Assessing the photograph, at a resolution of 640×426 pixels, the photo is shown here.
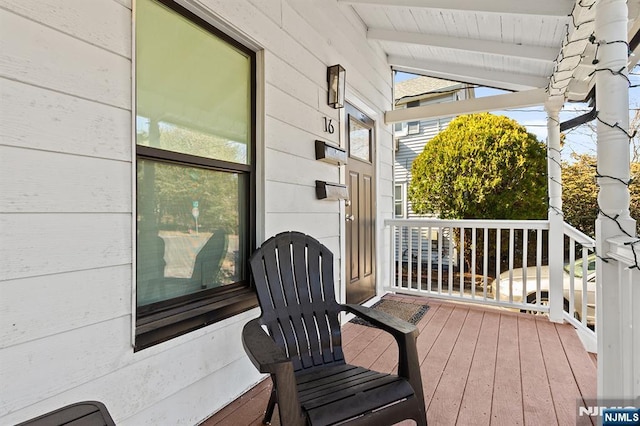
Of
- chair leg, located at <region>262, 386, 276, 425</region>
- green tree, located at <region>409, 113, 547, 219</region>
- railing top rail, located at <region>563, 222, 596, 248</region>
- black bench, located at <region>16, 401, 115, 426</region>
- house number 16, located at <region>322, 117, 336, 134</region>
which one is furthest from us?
green tree, located at <region>409, 113, 547, 219</region>

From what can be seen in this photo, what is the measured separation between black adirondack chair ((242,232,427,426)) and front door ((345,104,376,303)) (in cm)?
160

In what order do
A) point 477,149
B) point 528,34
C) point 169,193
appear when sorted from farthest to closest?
point 477,149 → point 528,34 → point 169,193

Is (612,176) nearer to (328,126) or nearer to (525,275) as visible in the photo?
(328,126)

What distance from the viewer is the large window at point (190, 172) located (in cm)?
151

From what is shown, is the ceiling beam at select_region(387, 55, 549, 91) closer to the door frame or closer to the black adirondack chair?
the door frame

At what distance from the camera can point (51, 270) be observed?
113 cm

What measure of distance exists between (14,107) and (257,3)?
1.54 meters

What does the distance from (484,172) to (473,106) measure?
243cm

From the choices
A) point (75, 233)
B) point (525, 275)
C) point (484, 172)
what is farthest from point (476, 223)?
point (75, 233)

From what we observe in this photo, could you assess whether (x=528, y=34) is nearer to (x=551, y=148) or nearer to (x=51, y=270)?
(x=551, y=148)

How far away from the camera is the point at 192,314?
5.41ft

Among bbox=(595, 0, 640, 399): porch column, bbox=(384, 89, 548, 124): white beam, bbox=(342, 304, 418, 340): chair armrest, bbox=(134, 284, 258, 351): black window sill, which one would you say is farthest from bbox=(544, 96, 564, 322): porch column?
bbox=(134, 284, 258, 351): black window sill

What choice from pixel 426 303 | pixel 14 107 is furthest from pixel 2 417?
pixel 426 303

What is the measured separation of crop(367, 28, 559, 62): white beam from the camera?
3081 millimetres
